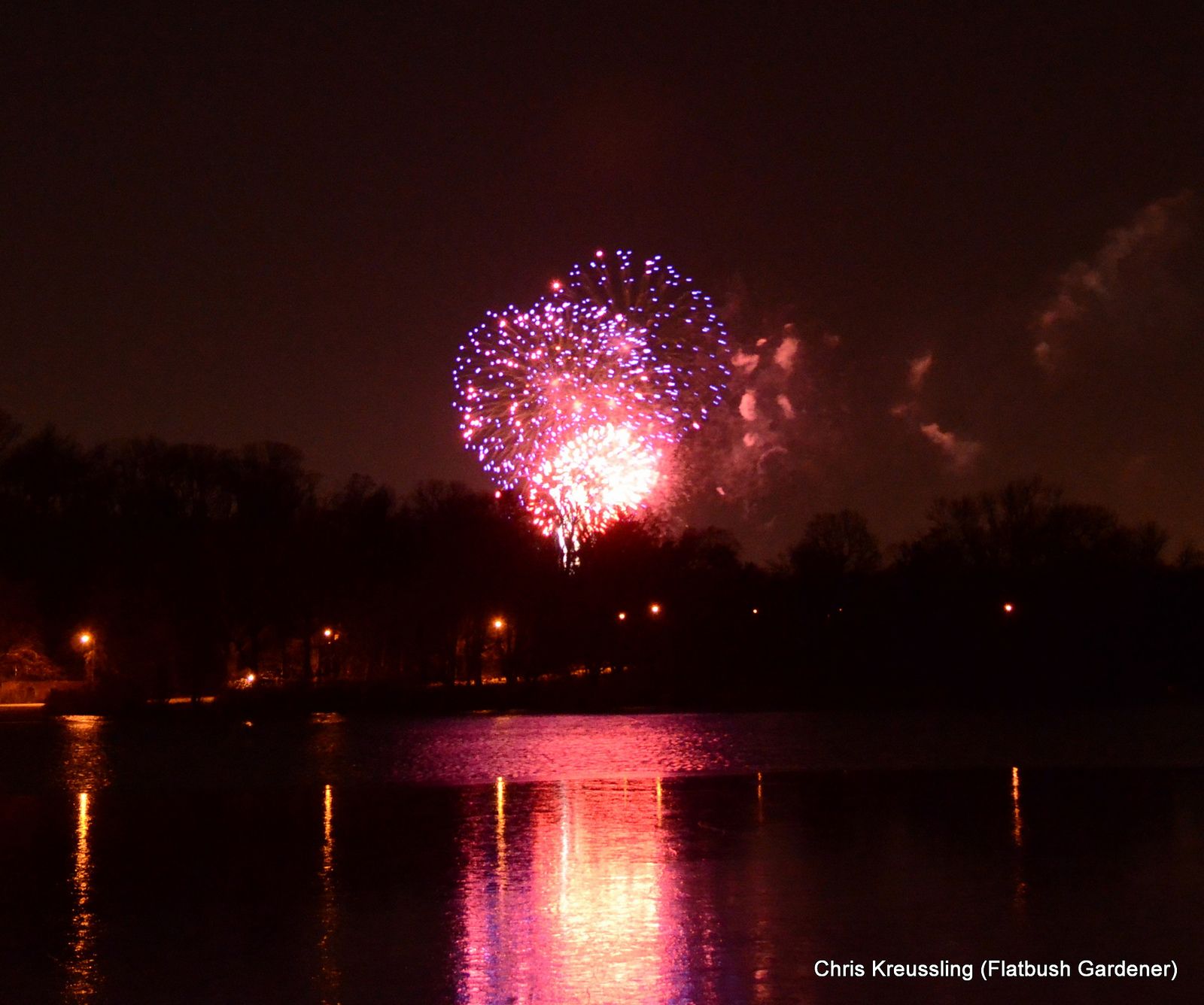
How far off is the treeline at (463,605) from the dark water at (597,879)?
95.2 ft

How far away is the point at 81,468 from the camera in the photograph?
234 ft

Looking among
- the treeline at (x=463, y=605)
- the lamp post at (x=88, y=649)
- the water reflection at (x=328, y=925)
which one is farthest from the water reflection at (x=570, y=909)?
the lamp post at (x=88, y=649)

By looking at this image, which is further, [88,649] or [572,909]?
[88,649]

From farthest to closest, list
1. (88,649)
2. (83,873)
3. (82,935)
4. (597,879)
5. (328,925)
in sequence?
(88,649), (83,873), (597,879), (328,925), (82,935)

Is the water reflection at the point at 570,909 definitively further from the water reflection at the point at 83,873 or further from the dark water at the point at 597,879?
the water reflection at the point at 83,873

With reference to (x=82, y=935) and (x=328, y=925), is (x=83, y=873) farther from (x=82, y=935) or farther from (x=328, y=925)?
(x=328, y=925)

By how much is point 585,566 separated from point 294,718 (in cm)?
2462

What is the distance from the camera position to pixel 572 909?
34.2ft

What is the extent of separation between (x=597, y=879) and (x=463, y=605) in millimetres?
52044

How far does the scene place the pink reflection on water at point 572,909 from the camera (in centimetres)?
834

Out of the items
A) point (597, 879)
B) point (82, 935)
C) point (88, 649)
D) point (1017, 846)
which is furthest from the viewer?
point (88, 649)

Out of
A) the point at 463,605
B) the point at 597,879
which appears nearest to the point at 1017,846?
the point at 597,879

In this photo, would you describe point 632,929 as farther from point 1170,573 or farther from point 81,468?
point 81,468

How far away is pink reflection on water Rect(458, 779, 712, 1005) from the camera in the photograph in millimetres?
8336
